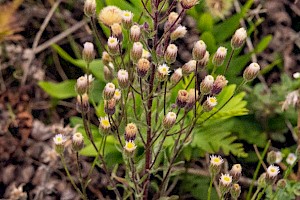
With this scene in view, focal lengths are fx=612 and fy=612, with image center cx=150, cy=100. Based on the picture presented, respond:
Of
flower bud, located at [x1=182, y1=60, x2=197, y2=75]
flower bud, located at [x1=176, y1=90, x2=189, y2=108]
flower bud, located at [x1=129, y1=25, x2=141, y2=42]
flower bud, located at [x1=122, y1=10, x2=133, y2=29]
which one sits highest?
flower bud, located at [x1=122, y1=10, x2=133, y2=29]

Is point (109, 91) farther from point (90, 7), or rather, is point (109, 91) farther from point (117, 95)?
point (90, 7)

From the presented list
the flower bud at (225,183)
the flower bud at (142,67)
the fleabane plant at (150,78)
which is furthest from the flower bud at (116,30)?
the flower bud at (225,183)

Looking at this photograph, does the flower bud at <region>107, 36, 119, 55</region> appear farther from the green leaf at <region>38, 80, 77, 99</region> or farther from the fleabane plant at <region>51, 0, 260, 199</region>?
the green leaf at <region>38, 80, 77, 99</region>

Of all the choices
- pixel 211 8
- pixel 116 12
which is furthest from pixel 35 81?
pixel 116 12

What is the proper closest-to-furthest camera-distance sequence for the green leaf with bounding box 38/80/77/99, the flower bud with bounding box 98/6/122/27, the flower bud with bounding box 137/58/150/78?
the flower bud with bounding box 137/58/150/78 → the flower bud with bounding box 98/6/122/27 → the green leaf with bounding box 38/80/77/99

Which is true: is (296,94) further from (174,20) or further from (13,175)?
(13,175)

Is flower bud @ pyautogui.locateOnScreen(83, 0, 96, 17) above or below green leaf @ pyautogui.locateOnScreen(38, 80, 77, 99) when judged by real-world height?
above

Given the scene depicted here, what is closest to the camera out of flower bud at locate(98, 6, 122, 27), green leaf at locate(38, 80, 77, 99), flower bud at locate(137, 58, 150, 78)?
flower bud at locate(137, 58, 150, 78)

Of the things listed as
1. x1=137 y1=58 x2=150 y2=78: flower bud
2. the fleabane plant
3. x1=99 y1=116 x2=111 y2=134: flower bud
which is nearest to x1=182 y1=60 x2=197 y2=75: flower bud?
the fleabane plant

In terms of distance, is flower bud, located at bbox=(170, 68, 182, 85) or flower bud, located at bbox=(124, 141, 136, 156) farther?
flower bud, located at bbox=(170, 68, 182, 85)
